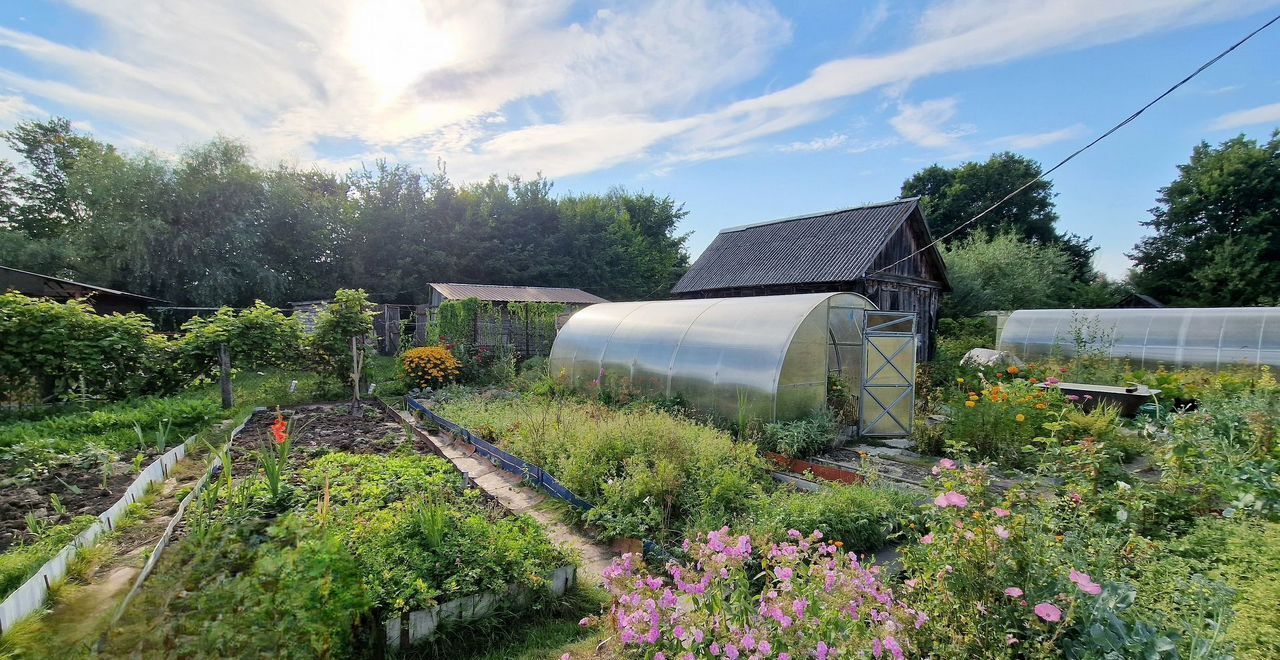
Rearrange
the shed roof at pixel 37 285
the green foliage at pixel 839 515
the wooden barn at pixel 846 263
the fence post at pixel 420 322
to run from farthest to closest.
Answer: the fence post at pixel 420 322 → the wooden barn at pixel 846 263 → the shed roof at pixel 37 285 → the green foliage at pixel 839 515

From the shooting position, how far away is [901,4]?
593 centimetres

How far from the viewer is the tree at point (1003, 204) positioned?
1212 inches

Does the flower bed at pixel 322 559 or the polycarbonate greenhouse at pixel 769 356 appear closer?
the flower bed at pixel 322 559

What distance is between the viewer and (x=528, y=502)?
536 cm

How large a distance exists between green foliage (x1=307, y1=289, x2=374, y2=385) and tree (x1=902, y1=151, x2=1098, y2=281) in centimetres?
3165

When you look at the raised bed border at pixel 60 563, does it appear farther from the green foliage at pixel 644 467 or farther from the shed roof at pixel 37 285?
the shed roof at pixel 37 285

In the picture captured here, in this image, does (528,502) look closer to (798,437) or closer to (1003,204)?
(798,437)

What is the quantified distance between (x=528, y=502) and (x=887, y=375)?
595 centimetres

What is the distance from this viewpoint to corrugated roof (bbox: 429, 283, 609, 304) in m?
16.0

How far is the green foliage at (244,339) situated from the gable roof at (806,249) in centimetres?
1213

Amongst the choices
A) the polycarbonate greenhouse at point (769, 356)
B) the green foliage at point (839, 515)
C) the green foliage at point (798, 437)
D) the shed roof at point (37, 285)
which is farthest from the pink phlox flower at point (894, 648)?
the shed roof at point (37, 285)

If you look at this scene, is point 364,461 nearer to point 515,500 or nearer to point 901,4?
point 515,500

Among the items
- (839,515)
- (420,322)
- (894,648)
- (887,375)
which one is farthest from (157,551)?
(420,322)

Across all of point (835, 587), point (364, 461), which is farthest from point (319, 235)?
point (835, 587)
